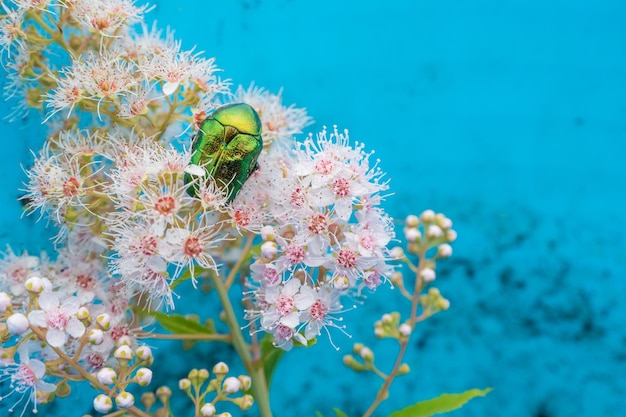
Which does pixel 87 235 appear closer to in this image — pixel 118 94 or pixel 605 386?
pixel 118 94

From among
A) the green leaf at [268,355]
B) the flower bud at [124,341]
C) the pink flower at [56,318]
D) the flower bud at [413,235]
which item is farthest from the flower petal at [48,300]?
the flower bud at [413,235]

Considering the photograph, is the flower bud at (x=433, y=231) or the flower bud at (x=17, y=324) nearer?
the flower bud at (x=17, y=324)

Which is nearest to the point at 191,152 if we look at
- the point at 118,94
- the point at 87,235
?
the point at 118,94

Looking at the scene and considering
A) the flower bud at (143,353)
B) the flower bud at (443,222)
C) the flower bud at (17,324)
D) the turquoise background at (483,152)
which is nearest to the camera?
the flower bud at (17,324)

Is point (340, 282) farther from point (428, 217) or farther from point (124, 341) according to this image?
point (124, 341)

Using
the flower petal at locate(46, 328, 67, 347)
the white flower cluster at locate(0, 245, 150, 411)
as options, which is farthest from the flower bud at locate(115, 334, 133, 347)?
the flower petal at locate(46, 328, 67, 347)

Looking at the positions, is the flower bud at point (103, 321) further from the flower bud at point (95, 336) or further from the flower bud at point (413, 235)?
the flower bud at point (413, 235)
